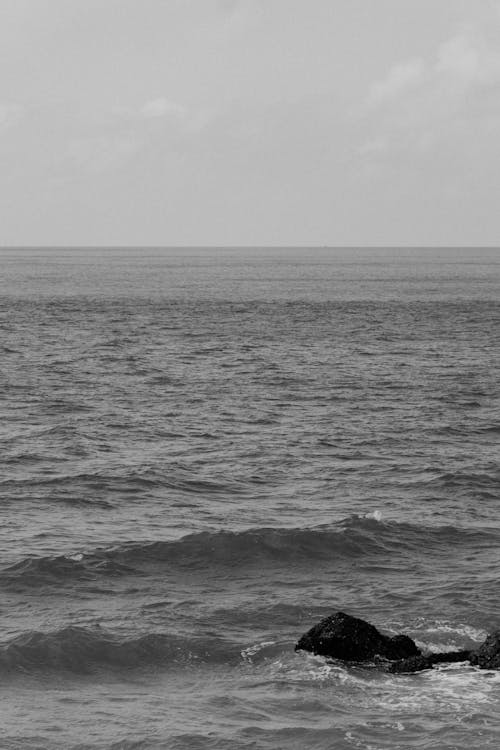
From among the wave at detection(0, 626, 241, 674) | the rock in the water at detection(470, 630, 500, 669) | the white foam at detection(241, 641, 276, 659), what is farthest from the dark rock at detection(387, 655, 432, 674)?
the wave at detection(0, 626, 241, 674)

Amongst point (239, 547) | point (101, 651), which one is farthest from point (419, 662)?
point (239, 547)

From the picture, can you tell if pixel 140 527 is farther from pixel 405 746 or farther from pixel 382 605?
pixel 405 746

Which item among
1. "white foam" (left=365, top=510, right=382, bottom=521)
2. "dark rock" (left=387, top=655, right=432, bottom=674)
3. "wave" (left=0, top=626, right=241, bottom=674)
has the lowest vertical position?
"wave" (left=0, top=626, right=241, bottom=674)

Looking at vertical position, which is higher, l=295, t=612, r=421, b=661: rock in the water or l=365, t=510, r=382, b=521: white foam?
l=365, t=510, r=382, b=521: white foam

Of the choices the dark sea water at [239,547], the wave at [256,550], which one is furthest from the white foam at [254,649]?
the wave at [256,550]

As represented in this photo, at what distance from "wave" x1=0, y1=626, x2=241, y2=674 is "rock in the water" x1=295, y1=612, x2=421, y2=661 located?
7.02ft

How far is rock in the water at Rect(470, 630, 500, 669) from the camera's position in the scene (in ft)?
82.3

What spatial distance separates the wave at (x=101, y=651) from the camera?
26.0m

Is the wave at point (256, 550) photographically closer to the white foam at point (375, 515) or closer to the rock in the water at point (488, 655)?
the white foam at point (375, 515)

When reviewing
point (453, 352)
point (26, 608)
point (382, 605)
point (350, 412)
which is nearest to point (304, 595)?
point (382, 605)

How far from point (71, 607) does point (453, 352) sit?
59374mm

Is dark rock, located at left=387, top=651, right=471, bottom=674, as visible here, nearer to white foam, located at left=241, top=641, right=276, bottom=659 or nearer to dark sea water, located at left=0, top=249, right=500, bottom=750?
dark sea water, located at left=0, top=249, right=500, bottom=750

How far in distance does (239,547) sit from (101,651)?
8.52 metres

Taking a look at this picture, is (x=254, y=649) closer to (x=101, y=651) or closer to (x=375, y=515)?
(x=101, y=651)
